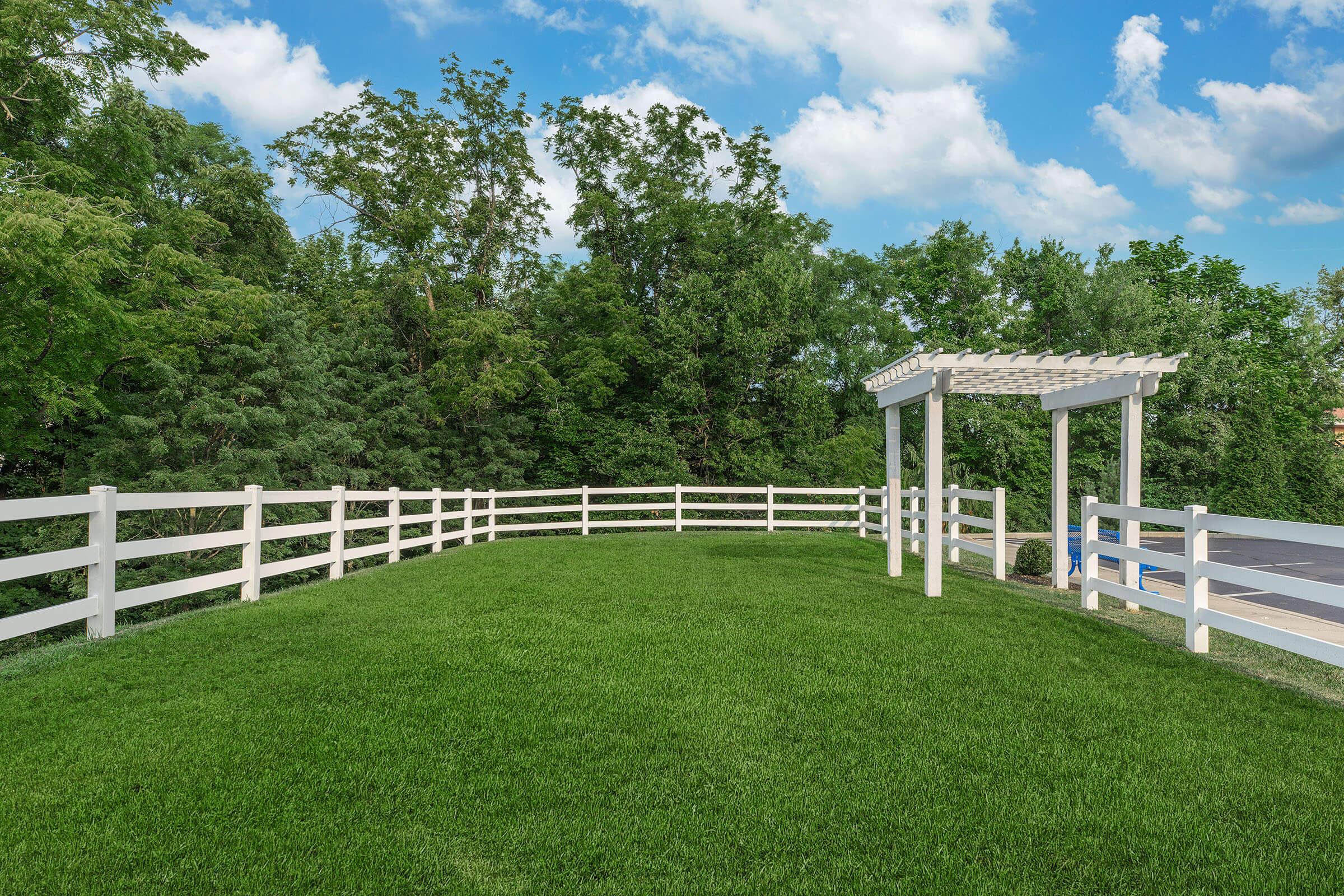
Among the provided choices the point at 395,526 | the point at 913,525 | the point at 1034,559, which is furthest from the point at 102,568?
the point at 1034,559

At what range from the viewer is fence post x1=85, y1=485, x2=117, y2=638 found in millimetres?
5555

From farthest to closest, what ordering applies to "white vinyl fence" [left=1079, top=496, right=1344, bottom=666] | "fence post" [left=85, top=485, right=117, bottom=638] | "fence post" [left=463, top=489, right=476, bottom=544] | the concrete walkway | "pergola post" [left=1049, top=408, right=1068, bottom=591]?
"fence post" [left=463, top=489, right=476, bottom=544] → "pergola post" [left=1049, top=408, right=1068, bottom=591] → the concrete walkway → "fence post" [left=85, top=485, right=117, bottom=638] → "white vinyl fence" [left=1079, top=496, right=1344, bottom=666]

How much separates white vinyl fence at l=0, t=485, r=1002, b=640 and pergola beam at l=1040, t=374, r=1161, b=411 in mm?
1579

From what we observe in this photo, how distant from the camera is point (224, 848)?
2555mm

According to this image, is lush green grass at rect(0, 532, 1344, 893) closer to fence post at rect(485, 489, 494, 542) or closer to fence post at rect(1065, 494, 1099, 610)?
fence post at rect(1065, 494, 1099, 610)

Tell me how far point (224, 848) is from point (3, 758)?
1690mm

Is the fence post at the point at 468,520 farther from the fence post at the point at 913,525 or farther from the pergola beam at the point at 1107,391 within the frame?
the pergola beam at the point at 1107,391

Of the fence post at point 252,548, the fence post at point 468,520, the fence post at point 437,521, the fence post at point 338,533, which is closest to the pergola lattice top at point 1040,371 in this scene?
the fence post at point 338,533

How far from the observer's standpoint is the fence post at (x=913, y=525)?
1134 cm

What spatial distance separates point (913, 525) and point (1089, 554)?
412 centimetres

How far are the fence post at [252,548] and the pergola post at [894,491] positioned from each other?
763 centimetres

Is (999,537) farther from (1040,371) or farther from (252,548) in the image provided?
(252,548)

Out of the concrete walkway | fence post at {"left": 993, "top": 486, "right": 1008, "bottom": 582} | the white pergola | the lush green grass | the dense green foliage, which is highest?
the dense green foliage

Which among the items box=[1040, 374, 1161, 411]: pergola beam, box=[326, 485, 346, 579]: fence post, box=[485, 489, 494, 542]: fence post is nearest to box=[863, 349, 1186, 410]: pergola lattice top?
box=[1040, 374, 1161, 411]: pergola beam
